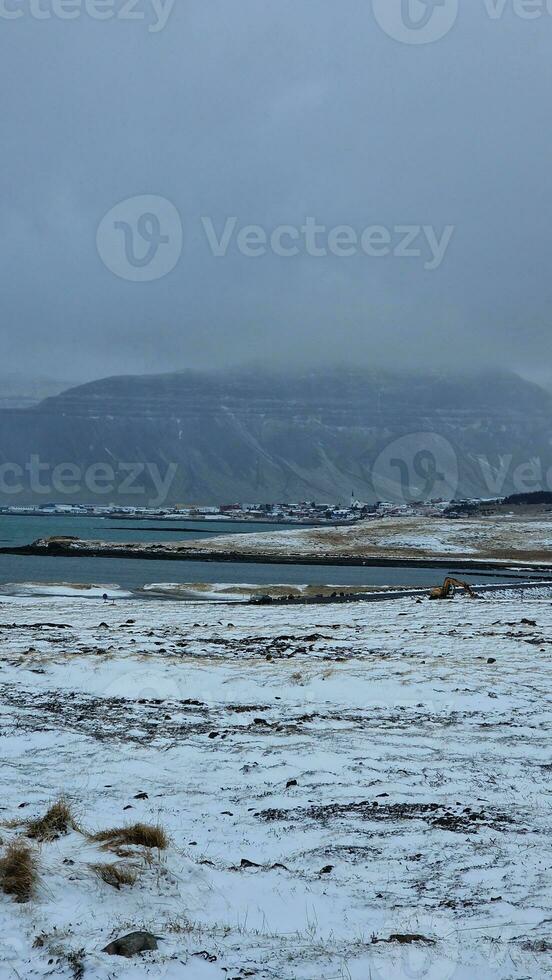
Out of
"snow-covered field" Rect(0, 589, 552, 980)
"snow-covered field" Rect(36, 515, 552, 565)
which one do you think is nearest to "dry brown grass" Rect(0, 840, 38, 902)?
"snow-covered field" Rect(0, 589, 552, 980)

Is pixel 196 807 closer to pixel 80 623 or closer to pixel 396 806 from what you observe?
pixel 396 806

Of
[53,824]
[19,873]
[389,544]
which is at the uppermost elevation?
[19,873]

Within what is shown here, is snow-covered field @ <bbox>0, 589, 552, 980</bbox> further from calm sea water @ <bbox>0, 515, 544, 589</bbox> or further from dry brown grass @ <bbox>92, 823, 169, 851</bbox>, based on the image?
calm sea water @ <bbox>0, 515, 544, 589</bbox>

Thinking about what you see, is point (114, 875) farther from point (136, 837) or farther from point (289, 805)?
point (289, 805)

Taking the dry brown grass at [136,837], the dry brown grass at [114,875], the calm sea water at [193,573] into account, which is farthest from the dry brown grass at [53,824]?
the calm sea water at [193,573]

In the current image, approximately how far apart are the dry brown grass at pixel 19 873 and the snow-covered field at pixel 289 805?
0.11 metres

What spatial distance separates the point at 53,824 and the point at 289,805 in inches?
103

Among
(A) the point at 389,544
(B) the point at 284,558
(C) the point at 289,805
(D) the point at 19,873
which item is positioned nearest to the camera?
(D) the point at 19,873

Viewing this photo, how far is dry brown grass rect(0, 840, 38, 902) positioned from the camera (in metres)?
5.53

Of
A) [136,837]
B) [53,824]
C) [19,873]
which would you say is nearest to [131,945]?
[19,873]

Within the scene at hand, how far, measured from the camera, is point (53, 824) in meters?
6.96

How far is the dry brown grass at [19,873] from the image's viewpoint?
5.53m

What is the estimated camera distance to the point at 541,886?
613 centimetres

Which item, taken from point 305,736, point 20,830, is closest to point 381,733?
point 305,736
